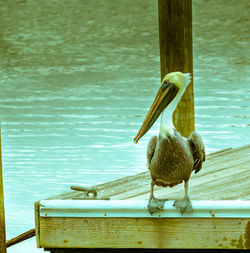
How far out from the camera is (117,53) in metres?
11.9

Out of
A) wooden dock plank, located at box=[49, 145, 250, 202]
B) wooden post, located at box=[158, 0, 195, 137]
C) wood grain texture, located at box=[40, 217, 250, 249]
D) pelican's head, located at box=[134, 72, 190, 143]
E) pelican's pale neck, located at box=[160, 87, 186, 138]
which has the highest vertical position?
wooden post, located at box=[158, 0, 195, 137]

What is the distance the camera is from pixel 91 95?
28.9 feet

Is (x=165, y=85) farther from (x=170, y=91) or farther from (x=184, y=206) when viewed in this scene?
(x=184, y=206)

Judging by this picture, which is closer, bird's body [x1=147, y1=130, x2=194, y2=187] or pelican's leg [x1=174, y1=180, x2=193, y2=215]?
bird's body [x1=147, y1=130, x2=194, y2=187]

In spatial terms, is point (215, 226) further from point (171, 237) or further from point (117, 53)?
point (117, 53)

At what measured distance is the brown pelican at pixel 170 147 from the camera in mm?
2812

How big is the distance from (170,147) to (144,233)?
1.59 feet

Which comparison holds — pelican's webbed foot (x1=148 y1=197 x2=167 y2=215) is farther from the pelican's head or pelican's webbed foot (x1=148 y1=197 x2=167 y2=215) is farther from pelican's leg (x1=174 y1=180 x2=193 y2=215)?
the pelican's head

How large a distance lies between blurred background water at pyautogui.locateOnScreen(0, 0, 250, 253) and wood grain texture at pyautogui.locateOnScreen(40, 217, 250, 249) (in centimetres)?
209

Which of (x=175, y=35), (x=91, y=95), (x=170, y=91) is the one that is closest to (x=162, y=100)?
(x=170, y=91)

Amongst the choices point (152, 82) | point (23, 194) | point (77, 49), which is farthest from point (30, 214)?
point (77, 49)

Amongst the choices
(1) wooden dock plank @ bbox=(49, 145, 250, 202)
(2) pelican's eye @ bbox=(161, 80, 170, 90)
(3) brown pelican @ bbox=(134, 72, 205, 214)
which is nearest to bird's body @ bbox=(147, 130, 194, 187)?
(3) brown pelican @ bbox=(134, 72, 205, 214)

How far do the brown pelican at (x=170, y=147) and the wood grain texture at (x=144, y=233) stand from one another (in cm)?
11

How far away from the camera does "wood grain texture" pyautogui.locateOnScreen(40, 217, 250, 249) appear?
298cm
